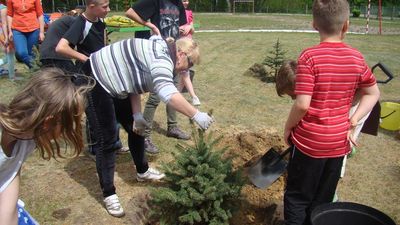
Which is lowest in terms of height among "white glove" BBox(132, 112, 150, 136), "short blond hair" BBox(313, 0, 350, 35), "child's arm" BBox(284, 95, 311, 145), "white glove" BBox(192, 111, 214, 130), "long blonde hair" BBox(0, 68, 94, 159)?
"white glove" BBox(132, 112, 150, 136)

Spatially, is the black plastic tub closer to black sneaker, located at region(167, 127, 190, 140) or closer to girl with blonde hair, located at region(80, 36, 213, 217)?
girl with blonde hair, located at region(80, 36, 213, 217)

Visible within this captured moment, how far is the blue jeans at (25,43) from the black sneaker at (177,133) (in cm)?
332

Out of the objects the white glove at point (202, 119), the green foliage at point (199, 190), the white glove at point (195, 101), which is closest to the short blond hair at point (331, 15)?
the white glove at point (202, 119)

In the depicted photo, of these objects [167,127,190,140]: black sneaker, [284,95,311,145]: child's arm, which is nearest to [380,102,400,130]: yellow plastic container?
[167,127,190,140]: black sneaker

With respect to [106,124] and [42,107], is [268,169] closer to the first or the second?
[106,124]

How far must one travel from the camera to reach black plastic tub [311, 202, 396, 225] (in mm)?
2355

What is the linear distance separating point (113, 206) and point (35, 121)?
5.16ft

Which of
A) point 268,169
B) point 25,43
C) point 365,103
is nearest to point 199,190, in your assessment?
point 268,169

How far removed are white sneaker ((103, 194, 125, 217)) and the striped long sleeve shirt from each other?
0.86 metres

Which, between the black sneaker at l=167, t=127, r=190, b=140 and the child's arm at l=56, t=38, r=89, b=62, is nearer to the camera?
the child's arm at l=56, t=38, r=89, b=62

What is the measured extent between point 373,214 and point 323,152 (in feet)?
1.50

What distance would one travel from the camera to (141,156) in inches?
143

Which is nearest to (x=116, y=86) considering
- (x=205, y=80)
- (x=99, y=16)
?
(x=99, y=16)

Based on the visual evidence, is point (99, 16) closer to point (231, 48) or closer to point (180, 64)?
point (180, 64)
